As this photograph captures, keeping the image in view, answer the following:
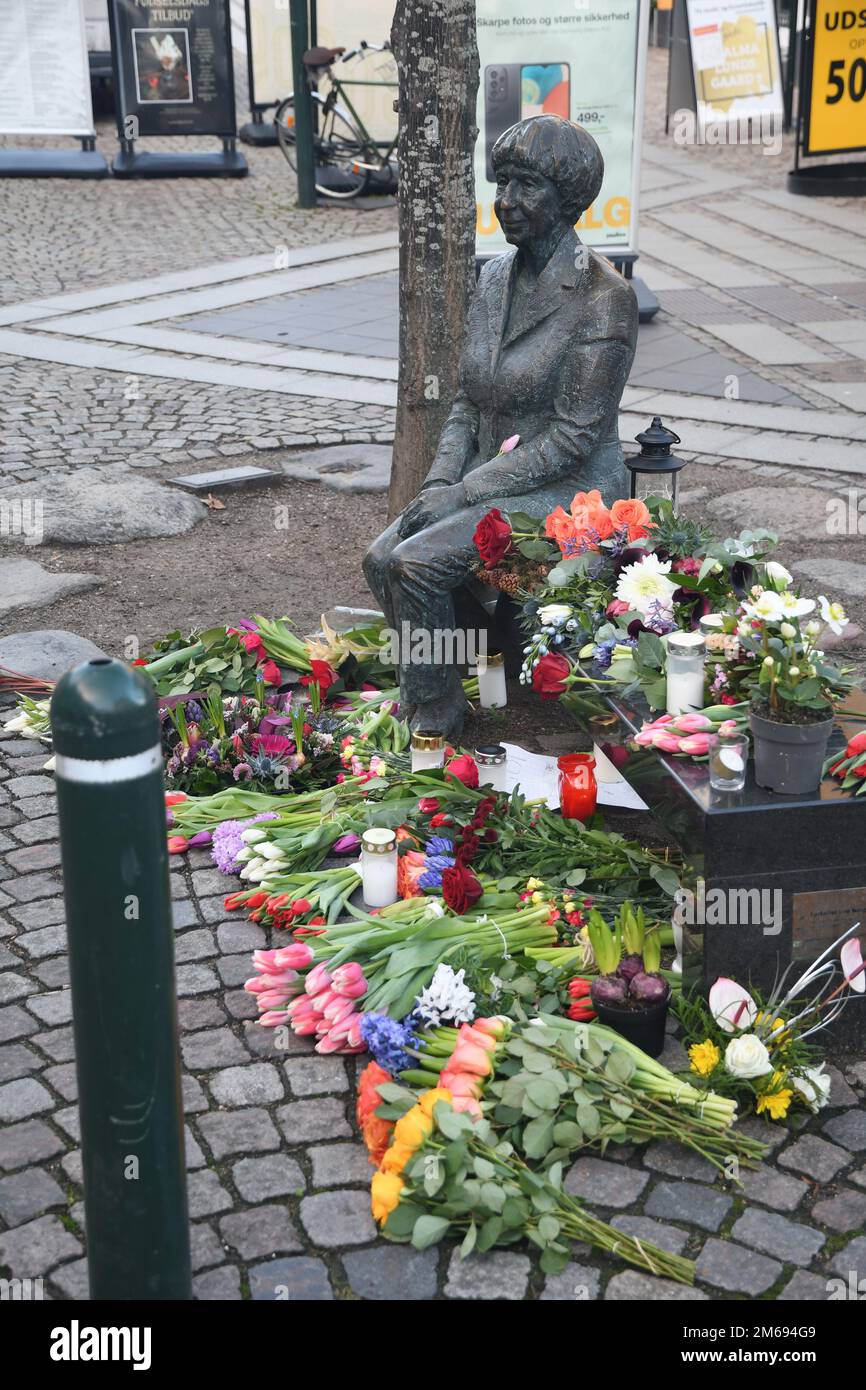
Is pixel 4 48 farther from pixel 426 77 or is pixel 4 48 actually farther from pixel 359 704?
pixel 359 704

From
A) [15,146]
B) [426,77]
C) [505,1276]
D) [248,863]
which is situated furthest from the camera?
[15,146]

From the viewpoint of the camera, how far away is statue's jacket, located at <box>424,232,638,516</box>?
16.0 ft

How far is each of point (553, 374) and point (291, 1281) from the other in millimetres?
2943

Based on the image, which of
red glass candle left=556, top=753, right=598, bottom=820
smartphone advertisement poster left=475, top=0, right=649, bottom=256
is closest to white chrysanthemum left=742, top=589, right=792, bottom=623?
red glass candle left=556, top=753, right=598, bottom=820

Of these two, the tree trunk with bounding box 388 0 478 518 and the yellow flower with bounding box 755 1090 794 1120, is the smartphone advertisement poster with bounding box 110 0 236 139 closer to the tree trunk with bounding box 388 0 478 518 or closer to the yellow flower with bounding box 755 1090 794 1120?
the tree trunk with bounding box 388 0 478 518

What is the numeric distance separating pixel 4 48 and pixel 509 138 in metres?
12.9

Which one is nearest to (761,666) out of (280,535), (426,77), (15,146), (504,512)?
(504,512)

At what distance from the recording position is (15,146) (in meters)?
18.2

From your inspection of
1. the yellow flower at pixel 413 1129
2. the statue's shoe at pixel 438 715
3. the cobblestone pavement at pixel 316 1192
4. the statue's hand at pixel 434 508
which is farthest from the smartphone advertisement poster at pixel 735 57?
the yellow flower at pixel 413 1129

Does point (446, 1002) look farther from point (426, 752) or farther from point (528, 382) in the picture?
point (528, 382)

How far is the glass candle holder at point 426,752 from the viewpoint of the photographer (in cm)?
464

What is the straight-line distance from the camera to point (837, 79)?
14672 mm

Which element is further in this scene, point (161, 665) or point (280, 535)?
point (280, 535)

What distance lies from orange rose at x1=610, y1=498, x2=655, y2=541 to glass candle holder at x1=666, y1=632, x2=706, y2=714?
2.44 feet
